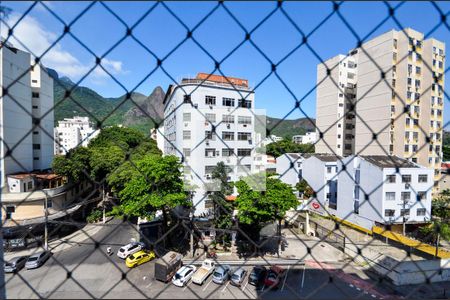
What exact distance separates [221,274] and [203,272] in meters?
0.33

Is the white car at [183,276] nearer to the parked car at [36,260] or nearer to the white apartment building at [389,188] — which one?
the parked car at [36,260]

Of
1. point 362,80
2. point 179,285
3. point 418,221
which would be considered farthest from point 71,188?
point 362,80

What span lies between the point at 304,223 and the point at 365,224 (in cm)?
143

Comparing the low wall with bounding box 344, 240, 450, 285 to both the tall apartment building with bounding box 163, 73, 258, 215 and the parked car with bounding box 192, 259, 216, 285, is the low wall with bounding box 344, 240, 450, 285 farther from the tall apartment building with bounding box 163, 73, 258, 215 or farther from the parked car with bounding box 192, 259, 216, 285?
the tall apartment building with bounding box 163, 73, 258, 215

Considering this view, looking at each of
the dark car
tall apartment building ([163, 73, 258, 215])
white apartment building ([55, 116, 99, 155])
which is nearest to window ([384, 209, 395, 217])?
tall apartment building ([163, 73, 258, 215])

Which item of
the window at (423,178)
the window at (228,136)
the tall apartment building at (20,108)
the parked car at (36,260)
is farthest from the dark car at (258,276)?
the window at (423,178)

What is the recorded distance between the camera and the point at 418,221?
5840mm

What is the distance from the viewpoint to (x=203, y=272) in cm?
404

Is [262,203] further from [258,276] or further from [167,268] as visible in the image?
[167,268]

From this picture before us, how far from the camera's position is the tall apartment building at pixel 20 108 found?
683 millimetres

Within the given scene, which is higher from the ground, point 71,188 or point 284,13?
point 284,13

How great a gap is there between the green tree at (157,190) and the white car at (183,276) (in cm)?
78

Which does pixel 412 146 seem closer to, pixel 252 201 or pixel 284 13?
pixel 252 201

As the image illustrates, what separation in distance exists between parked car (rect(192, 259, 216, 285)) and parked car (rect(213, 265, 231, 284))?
0.14 m
